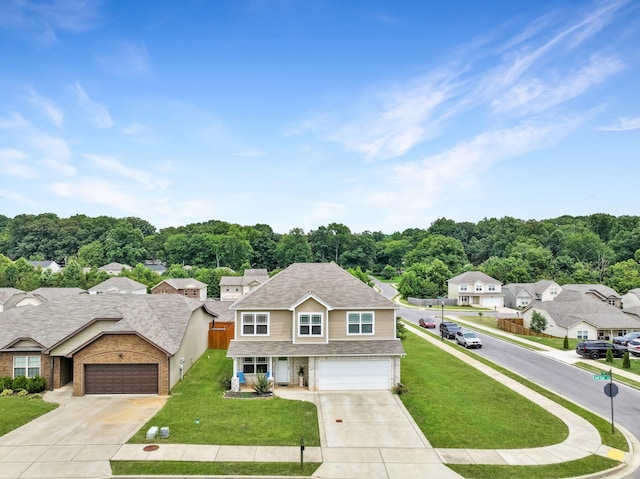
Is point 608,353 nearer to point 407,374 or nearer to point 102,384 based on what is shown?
point 407,374

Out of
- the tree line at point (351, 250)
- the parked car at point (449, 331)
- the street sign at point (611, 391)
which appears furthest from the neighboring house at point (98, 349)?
the tree line at point (351, 250)

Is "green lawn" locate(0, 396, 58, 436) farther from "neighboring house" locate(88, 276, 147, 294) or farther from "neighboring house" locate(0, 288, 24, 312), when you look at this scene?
"neighboring house" locate(88, 276, 147, 294)

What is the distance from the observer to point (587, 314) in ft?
157

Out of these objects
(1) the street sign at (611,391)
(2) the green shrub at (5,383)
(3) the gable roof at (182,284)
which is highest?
(3) the gable roof at (182,284)

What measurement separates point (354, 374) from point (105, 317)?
53.1 ft

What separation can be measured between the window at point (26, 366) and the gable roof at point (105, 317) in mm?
1196

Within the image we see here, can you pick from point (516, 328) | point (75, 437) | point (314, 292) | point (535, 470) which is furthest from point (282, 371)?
point (516, 328)

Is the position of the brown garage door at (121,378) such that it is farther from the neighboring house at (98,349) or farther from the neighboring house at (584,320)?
the neighboring house at (584,320)

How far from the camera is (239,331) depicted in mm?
26641

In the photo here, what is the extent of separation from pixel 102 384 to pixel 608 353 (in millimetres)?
37319

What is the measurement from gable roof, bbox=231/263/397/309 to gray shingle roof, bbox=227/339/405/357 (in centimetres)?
227

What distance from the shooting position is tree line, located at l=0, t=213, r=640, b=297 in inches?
3509

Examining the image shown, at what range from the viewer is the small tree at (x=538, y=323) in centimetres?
4875

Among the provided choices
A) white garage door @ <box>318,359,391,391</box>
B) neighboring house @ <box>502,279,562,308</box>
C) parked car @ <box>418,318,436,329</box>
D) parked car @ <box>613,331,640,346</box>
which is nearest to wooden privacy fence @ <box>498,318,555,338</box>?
parked car @ <box>613,331,640,346</box>
